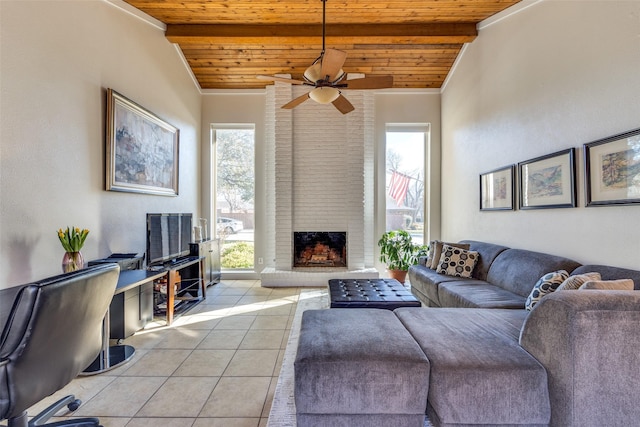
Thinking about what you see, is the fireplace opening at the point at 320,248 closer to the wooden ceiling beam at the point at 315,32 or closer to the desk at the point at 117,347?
the desk at the point at 117,347

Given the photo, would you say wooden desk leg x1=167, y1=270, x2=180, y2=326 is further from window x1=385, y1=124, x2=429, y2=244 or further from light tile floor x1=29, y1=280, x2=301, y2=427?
window x1=385, y1=124, x2=429, y2=244

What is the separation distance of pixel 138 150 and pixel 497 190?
436 cm

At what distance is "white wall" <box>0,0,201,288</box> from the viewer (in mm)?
2023

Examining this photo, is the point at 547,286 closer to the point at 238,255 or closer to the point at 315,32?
the point at 315,32

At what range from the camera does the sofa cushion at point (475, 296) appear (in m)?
2.53

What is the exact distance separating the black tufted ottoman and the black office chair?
1.76 meters

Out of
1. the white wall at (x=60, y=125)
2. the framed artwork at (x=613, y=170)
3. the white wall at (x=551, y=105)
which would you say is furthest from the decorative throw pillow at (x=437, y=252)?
the white wall at (x=60, y=125)

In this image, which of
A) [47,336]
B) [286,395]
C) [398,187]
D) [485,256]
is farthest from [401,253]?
[47,336]

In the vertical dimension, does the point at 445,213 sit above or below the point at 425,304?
above

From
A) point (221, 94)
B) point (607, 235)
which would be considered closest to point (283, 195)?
point (221, 94)

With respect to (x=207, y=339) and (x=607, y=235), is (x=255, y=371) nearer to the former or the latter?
(x=207, y=339)

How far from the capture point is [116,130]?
298cm

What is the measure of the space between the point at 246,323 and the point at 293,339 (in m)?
0.70

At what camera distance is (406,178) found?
17.7ft
